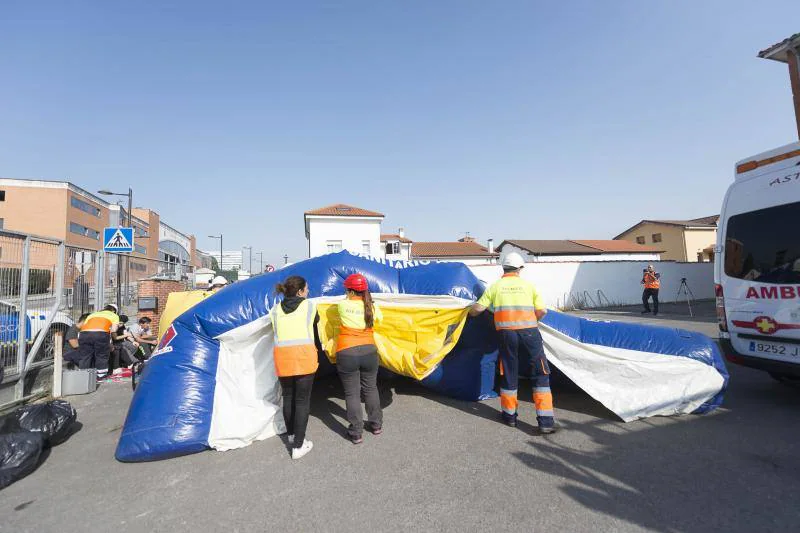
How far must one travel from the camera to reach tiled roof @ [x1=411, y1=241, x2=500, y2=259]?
123 ft

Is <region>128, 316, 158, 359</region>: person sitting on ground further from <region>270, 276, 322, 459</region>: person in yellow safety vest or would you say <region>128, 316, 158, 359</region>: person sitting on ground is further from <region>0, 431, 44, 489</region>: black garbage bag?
<region>270, 276, 322, 459</region>: person in yellow safety vest

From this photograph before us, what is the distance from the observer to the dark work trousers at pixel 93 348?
6.18 m

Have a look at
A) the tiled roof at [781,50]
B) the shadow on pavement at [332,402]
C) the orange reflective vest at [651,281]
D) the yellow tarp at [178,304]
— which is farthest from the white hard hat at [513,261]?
the tiled roof at [781,50]

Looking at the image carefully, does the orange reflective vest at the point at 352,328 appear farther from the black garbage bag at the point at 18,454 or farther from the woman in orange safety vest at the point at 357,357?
the black garbage bag at the point at 18,454

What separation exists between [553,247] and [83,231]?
173 ft

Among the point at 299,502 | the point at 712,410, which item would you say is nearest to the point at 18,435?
the point at 299,502

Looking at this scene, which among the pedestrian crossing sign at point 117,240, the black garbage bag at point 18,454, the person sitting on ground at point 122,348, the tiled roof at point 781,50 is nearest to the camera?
the black garbage bag at point 18,454

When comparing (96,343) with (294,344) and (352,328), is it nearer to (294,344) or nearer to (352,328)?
(294,344)

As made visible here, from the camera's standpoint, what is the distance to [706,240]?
32.2 m

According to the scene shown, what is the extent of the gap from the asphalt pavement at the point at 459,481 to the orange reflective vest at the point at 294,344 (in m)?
0.76

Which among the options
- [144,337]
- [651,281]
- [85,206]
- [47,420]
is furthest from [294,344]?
[85,206]

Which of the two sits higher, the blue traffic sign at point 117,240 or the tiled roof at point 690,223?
the tiled roof at point 690,223

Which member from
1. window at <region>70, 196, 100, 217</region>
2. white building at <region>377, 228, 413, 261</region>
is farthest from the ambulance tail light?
window at <region>70, 196, 100, 217</region>

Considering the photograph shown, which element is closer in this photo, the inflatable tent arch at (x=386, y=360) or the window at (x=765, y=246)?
the inflatable tent arch at (x=386, y=360)
